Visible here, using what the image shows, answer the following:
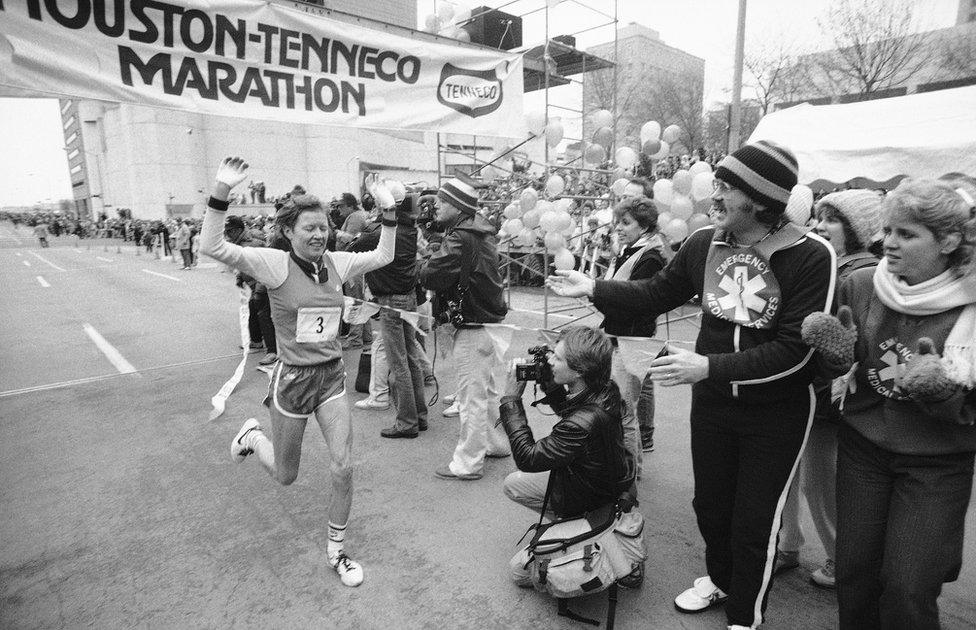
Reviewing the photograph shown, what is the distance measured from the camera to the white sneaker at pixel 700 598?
8.63 feet

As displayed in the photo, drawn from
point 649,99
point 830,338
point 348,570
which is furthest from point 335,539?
point 649,99

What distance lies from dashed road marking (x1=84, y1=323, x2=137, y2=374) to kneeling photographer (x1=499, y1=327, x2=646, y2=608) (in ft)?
20.7

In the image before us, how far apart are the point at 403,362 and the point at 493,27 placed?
277 inches

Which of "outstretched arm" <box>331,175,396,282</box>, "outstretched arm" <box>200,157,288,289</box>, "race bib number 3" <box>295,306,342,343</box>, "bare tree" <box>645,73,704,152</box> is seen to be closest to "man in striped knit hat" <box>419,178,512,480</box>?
"outstretched arm" <box>331,175,396,282</box>

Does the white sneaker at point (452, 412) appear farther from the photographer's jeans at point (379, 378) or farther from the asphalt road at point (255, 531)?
the photographer's jeans at point (379, 378)

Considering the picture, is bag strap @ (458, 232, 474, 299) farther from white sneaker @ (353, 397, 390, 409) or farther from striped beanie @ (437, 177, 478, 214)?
white sneaker @ (353, 397, 390, 409)

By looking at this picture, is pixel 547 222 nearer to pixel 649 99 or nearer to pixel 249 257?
pixel 249 257

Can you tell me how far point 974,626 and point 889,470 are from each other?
1.32 m

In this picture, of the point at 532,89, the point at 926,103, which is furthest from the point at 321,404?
the point at 532,89

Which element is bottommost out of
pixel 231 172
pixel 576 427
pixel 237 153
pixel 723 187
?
pixel 576 427

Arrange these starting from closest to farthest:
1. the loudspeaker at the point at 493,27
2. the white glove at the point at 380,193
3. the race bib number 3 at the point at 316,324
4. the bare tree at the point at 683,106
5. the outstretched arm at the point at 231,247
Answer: the outstretched arm at the point at 231,247, the race bib number 3 at the point at 316,324, the white glove at the point at 380,193, the loudspeaker at the point at 493,27, the bare tree at the point at 683,106

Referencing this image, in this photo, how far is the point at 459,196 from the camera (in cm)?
391

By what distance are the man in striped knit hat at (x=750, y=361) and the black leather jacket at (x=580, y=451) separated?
35 centimetres

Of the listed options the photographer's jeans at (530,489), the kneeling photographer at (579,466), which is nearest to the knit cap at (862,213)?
the kneeling photographer at (579,466)
